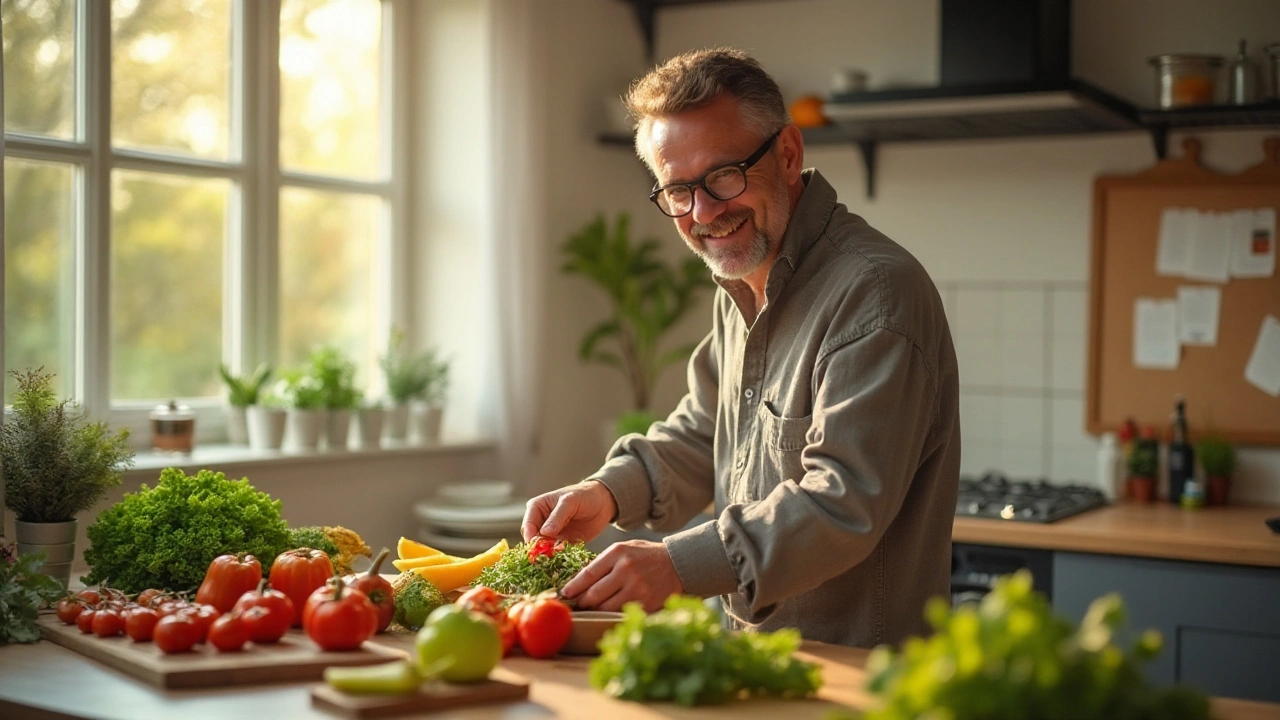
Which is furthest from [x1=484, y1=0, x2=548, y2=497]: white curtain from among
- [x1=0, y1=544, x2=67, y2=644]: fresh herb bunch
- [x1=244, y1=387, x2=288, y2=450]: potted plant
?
[x1=0, y1=544, x2=67, y2=644]: fresh herb bunch

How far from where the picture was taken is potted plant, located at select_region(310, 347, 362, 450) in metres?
3.64

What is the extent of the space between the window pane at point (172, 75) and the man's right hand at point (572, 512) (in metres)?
1.80

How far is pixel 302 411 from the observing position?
356cm

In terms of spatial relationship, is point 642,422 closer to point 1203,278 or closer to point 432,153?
point 432,153

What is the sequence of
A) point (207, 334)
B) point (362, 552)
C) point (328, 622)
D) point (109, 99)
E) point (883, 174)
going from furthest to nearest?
point (883, 174) < point (207, 334) < point (109, 99) < point (362, 552) < point (328, 622)

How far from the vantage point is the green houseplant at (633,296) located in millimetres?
4293

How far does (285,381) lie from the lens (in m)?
3.66

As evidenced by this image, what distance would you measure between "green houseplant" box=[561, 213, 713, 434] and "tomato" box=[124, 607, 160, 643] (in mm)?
2346

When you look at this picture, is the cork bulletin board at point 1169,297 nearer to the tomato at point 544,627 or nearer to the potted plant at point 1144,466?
the potted plant at point 1144,466

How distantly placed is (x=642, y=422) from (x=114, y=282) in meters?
1.56

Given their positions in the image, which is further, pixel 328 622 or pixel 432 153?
pixel 432 153

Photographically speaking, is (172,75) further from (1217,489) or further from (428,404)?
(1217,489)

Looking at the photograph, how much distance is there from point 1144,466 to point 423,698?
Result: 2845 mm

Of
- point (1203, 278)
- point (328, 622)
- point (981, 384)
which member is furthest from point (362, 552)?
point (1203, 278)
